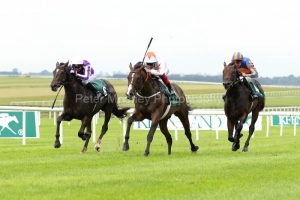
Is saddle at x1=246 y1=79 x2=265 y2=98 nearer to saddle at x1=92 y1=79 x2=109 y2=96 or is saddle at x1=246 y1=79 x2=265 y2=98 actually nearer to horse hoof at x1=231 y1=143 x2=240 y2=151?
horse hoof at x1=231 y1=143 x2=240 y2=151

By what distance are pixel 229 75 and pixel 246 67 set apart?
101 cm

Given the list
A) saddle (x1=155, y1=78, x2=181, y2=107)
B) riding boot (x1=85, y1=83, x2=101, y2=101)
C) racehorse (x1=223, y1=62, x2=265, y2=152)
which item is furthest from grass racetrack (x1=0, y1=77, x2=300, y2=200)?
riding boot (x1=85, y1=83, x2=101, y2=101)

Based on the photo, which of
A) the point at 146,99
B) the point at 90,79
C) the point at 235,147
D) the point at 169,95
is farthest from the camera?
the point at 90,79

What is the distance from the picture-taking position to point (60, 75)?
13.1 meters

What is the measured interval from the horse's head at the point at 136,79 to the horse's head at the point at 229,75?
57.7 inches

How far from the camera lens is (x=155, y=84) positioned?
1273 centimetres

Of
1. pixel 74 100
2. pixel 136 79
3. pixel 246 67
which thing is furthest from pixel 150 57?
pixel 246 67

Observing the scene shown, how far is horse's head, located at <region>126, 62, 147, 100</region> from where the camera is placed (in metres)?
12.1

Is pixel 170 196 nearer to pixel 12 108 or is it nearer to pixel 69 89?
pixel 69 89

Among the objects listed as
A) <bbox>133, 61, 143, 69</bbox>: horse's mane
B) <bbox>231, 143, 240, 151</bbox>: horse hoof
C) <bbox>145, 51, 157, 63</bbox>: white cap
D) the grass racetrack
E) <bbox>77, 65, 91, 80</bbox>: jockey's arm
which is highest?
<bbox>145, 51, 157, 63</bbox>: white cap

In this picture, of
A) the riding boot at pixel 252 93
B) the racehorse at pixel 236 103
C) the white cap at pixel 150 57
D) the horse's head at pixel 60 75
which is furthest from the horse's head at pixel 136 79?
the riding boot at pixel 252 93

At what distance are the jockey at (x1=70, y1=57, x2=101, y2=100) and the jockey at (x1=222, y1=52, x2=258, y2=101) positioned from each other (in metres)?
2.42

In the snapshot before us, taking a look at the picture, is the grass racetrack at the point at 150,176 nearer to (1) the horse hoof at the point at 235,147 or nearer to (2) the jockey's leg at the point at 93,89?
(1) the horse hoof at the point at 235,147

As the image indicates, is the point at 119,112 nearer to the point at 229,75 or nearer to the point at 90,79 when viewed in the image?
the point at 90,79
